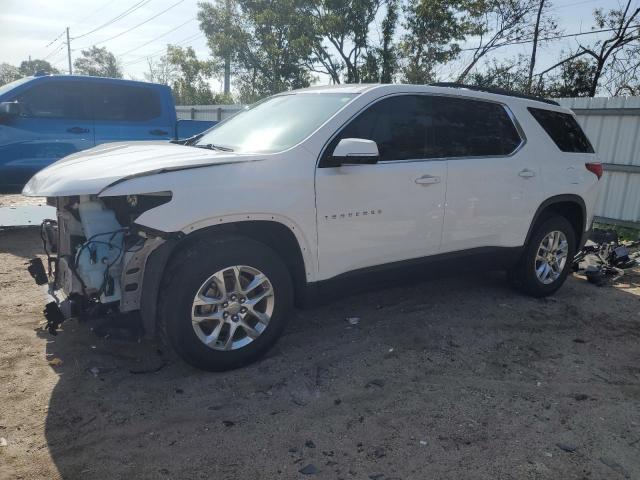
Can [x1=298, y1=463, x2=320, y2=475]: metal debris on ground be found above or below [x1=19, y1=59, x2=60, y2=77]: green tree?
below

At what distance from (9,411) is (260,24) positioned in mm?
21119

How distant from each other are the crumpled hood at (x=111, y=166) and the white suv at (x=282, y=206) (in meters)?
0.01

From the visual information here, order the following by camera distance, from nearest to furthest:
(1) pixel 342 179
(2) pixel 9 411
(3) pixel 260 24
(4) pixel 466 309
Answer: (2) pixel 9 411, (1) pixel 342 179, (4) pixel 466 309, (3) pixel 260 24

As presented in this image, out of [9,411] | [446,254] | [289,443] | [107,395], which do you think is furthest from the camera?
[446,254]

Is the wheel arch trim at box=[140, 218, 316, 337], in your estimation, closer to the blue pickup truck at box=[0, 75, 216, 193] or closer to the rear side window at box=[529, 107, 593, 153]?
the rear side window at box=[529, 107, 593, 153]

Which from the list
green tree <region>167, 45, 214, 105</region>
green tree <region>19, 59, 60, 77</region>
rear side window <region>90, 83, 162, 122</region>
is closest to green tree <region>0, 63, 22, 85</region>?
green tree <region>19, 59, 60, 77</region>

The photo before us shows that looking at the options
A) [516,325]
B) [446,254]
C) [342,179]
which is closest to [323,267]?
[342,179]

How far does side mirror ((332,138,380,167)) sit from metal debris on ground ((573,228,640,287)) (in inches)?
145

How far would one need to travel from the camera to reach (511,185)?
4.53m

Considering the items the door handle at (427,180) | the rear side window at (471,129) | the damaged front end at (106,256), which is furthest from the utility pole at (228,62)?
the damaged front end at (106,256)

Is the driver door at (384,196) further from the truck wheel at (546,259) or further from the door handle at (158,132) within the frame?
the door handle at (158,132)

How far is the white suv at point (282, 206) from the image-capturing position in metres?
3.12

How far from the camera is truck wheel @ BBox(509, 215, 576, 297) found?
4.97 m

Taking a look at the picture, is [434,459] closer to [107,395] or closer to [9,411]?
[107,395]
